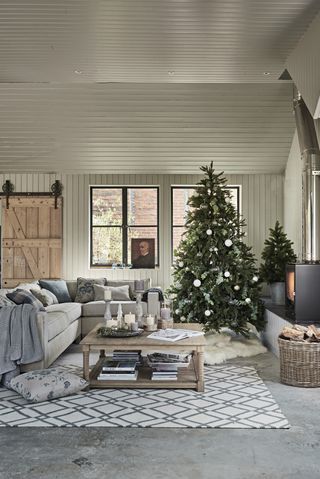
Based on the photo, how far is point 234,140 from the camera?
8500mm

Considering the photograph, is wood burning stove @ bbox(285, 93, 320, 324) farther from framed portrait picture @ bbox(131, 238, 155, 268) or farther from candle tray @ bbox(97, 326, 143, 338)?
framed portrait picture @ bbox(131, 238, 155, 268)

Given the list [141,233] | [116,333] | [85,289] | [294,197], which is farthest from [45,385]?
[294,197]

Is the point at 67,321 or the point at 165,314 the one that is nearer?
the point at 165,314

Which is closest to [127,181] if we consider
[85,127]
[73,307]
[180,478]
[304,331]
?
[85,127]

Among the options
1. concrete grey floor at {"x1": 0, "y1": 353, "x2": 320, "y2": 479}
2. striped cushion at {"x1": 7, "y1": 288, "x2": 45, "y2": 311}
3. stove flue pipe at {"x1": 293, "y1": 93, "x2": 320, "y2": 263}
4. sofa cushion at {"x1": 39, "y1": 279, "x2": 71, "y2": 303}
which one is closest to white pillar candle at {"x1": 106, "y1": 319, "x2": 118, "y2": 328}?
striped cushion at {"x1": 7, "y1": 288, "x2": 45, "y2": 311}

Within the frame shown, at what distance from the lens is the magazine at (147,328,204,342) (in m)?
4.96

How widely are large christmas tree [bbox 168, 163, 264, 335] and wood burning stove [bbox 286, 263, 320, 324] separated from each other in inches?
36.1

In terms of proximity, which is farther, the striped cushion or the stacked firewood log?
the striped cushion

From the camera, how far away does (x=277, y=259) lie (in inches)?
298

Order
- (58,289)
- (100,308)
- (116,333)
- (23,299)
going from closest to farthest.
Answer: (116,333) → (23,299) → (100,308) → (58,289)

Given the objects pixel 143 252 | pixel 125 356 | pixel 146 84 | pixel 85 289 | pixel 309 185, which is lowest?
pixel 125 356

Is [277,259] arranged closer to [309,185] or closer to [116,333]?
[309,185]

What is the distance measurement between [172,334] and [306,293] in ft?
5.55

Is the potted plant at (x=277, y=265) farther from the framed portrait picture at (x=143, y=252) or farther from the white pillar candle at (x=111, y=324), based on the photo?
the white pillar candle at (x=111, y=324)
